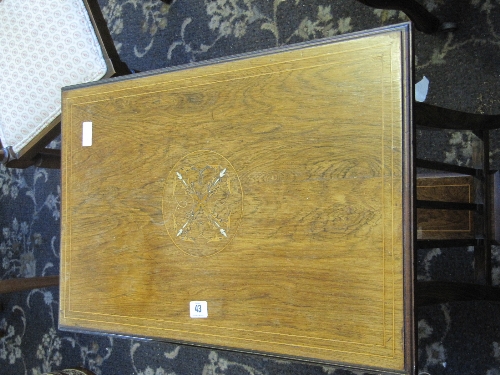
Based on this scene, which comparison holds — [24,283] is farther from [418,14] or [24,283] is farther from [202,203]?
[418,14]

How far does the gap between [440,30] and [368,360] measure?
3.45ft

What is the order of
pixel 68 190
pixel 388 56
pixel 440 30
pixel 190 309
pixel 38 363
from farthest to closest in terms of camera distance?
pixel 38 363
pixel 440 30
pixel 68 190
pixel 190 309
pixel 388 56

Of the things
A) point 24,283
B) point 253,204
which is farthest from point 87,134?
point 24,283

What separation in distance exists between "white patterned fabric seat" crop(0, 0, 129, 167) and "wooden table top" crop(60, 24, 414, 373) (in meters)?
0.26

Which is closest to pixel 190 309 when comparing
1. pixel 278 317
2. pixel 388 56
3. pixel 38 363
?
pixel 278 317

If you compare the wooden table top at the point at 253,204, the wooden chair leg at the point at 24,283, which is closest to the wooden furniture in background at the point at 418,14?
the wooden table top at the point at 253,204

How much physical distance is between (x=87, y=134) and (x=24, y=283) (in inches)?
26.9

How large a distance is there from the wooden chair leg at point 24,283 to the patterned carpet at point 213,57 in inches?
15.3

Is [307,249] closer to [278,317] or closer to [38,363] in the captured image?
[278,317]

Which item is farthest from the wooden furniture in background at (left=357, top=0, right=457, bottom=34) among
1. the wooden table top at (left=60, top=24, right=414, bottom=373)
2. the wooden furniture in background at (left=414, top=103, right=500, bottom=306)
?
the wooden table top at (left=60, top=24, right=414, bottom=373)

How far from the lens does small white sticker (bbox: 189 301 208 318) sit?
1.10 meters

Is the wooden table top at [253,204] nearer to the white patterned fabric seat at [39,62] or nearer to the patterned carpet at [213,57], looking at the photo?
the white patterned fabric seat at [39,62]

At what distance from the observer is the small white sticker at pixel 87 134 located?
4.21 feet

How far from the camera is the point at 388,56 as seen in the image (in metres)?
0.94
